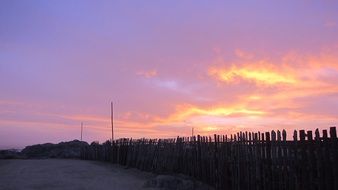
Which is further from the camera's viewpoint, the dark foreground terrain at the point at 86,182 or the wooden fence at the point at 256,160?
the dark foreground terrain at the point at 86,182

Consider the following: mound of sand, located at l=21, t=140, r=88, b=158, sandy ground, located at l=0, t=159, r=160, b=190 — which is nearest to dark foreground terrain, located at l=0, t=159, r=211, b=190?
sandy ground, located at l=0, t=159, r=160, b=190

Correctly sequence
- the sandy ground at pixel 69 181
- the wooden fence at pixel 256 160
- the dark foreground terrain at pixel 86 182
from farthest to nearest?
→ 1. the sandy ground at pixel 69 181
2. the dark foreground terrain at pixel 86 182
3. the wooden fence at pixel 256 160

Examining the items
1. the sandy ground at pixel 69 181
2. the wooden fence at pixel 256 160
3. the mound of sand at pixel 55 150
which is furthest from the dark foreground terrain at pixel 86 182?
the mound of sand at pixel 55 150

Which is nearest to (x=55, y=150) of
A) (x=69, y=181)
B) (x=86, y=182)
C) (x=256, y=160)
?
(x=69, y=181)

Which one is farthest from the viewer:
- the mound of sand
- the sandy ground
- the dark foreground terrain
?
the mound of sand

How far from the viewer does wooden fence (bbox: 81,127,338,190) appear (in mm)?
10828

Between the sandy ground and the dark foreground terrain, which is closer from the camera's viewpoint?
the dark foreground terrain

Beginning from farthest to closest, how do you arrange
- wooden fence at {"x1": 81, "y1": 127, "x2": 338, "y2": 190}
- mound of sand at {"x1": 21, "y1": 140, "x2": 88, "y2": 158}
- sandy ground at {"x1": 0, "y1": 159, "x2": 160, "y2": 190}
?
mound of sand at {"x1": 21, "y1": 140, "x2": 88, "y2": 158} → sandy ground at {"x1": 0, "y1": 159, "x2": 160, "y2": 190} → wooden fence at {"x1": 81, "y1": 127, "x2": 338, "y2": 190}

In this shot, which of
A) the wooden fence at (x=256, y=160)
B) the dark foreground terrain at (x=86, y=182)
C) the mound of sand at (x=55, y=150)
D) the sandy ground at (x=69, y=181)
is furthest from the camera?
the mound of sand at (x=55, y=150)

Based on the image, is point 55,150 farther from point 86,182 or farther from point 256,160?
point 256,160

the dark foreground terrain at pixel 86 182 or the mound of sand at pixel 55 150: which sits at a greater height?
the mound of sand at pixel 55 150

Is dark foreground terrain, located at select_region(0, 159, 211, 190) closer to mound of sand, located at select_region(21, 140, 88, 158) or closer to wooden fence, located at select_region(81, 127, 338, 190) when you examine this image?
wooden fence, located at select_region(81, 127, 338, 190)

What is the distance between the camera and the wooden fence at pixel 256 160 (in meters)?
10.8

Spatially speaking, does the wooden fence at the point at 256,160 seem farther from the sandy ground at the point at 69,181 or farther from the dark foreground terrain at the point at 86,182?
the sandy ground at the point at 69,181
